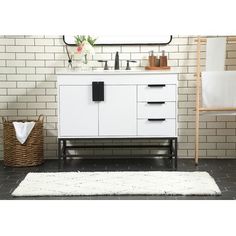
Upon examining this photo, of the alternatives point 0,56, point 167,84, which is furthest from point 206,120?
point 0,56

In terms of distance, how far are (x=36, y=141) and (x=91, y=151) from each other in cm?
67

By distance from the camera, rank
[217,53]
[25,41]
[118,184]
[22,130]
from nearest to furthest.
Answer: [118,184]
[22,130]
[217,53]
[25,41]

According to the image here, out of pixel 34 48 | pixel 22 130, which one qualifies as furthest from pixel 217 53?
pixel 22 130

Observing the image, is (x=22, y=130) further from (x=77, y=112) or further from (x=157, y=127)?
(x=157, y=127)

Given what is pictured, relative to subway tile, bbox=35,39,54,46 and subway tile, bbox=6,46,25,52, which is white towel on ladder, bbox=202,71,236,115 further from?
subway tile, bbox=6,46,25,52

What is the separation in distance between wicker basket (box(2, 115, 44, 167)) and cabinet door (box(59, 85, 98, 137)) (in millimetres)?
320

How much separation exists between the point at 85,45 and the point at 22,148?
117 cm

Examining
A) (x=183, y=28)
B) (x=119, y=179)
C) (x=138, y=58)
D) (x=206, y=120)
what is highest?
(x=138, y=58)

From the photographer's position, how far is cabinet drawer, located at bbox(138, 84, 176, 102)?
429 centimetres

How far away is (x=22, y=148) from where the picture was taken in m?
4.46

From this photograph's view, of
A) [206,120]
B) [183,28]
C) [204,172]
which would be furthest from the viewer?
[206,120]

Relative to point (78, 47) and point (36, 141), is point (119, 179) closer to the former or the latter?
point (36, 141)

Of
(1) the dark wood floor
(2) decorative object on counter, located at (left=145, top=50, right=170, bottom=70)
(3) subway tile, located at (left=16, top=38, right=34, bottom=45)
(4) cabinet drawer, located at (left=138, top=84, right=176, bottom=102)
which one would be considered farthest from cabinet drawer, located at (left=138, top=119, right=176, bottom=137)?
(3) subway tile, located at (left=16, top=38, right=34, bottom=45)
